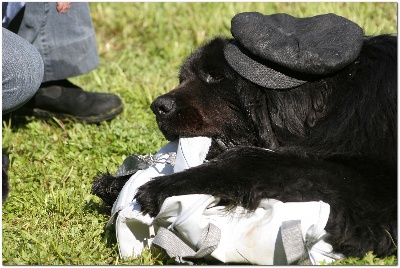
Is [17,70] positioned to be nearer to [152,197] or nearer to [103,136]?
[103,136]

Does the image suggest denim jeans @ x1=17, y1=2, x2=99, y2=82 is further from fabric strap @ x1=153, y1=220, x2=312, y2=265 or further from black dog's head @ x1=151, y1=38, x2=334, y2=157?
fabric strap @ x1=153, y1=220, x2=312, y2=265

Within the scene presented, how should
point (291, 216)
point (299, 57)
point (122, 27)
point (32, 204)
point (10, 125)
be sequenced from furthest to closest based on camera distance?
point (122, 27)
point (10, 125)
point (32, 204)
point (299, 57)
point (291, 216)

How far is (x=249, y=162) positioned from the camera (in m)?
3.27

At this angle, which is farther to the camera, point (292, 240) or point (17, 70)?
point (17, 70)

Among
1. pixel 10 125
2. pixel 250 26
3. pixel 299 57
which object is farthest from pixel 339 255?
pixel 10 125

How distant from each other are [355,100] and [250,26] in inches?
25.2

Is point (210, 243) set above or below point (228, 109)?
below

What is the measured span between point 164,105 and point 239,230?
0.88 metres

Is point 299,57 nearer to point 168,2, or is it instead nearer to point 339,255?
point 339,255

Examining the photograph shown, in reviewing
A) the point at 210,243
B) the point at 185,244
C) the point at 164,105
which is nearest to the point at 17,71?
the point at 164,105

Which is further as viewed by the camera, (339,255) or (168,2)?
(168,2)

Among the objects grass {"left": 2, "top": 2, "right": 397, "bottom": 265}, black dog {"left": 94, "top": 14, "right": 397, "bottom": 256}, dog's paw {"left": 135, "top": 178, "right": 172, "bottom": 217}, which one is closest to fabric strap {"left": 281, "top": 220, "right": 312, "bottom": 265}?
black dog {"left": 94, "top": 14, "right": 397, "bottom": 256}

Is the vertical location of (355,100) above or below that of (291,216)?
above

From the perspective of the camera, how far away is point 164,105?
3756 mm
